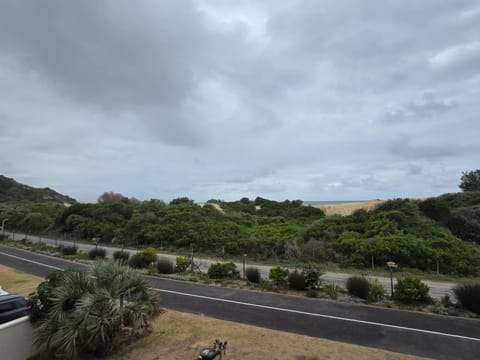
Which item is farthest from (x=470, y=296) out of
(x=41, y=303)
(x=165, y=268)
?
(x=165, y=268)

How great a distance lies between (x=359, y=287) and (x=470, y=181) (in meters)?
57.4

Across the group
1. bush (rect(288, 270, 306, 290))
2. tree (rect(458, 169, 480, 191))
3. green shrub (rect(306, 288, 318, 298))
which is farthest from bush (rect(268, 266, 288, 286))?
tree (rect(458, 169, 480, 191))

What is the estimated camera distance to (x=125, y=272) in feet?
22.9

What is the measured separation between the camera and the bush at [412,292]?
991cm

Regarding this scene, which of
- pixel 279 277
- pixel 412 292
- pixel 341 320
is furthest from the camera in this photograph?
pixel 279 277

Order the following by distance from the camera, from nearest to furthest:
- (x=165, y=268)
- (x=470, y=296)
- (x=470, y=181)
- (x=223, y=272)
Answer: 1. (x=470, y=296)
2. (x=223, y=272)
3. (x=165, y=268)
4. (x=470, y=181)

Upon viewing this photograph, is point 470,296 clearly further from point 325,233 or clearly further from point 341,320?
point 325,233

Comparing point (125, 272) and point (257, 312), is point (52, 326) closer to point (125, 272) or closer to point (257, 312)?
point (125, 272)

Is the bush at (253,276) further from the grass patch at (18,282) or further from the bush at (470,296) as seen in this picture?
the grass patch at (18,282)

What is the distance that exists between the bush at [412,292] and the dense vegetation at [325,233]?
8062 mm

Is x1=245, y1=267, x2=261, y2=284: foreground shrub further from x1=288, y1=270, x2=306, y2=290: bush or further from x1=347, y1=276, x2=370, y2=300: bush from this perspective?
x1=347, y1=276, x2=370, y2=300: bush

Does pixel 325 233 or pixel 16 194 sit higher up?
pixel 16 194

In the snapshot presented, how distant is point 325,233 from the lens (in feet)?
76.1

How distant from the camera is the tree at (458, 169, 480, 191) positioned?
166 feet
